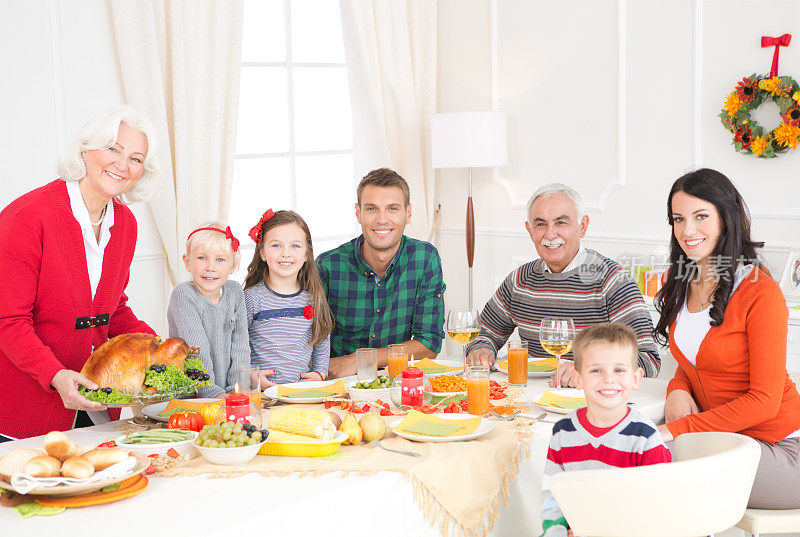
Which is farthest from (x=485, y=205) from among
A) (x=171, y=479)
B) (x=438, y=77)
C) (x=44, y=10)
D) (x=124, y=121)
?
(x=171, y=479)

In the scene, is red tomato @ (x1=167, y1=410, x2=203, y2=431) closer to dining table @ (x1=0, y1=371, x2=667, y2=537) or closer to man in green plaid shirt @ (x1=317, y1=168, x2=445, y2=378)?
dining table @ (x1=0, y1=371, x2=667, y2=537)

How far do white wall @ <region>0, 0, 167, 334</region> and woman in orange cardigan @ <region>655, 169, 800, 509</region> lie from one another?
3.07 meters

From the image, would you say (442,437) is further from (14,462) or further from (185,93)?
(185,93)

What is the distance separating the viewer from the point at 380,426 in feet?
6.60

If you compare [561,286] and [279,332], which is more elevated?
[561,286]

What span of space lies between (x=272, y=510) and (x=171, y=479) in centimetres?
28

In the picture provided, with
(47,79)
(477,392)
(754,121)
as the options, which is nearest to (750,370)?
(477,392)

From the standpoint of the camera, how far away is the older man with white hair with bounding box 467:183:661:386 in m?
2.94

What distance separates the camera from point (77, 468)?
159cm

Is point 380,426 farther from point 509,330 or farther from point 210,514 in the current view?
point 509,330

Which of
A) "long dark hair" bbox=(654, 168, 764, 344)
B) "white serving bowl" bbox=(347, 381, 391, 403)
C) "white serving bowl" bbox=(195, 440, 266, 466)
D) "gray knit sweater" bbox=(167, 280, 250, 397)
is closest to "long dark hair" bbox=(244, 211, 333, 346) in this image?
"gray knit sweater" bbox=(167, 280, 250, 397)

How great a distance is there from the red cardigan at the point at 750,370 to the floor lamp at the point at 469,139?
2914 millimetres

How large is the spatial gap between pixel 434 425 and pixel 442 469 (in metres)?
0.19

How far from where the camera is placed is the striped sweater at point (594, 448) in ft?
5.92
